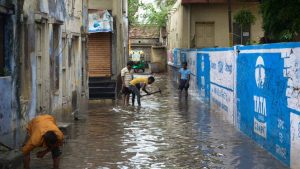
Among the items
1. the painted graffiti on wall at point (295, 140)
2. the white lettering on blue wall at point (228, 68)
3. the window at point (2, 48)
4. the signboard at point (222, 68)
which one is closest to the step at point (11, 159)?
the window at point (2, 48)

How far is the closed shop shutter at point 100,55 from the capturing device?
26.0 meters

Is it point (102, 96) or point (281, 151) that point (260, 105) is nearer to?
point (281, 151)

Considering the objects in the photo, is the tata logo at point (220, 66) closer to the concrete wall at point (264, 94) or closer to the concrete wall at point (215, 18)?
the concrete wall at point (264, 94)

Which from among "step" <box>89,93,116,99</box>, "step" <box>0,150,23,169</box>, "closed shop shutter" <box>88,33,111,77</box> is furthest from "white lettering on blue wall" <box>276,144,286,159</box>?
"closed shop shutter" <box>88,33,111,77</box>

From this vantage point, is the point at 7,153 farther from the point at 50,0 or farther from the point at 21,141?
the point at 50,0

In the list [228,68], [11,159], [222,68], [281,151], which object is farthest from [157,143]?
[222,68]

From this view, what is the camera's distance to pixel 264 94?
10.9m

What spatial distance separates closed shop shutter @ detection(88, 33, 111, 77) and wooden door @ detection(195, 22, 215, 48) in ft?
27.0

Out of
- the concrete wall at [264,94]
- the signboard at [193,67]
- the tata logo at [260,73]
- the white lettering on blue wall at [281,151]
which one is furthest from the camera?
the signboard at [193,67]

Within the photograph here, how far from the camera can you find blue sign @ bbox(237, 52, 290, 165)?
9.46 meters

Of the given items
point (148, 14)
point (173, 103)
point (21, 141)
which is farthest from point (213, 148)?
point (148, 14)

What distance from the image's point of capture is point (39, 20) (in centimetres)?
1239

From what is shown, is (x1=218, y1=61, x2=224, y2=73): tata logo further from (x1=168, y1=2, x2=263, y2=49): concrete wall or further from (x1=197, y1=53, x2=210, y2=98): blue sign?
(x1=168, y1=2, x2=263, y2=49): concrete wall

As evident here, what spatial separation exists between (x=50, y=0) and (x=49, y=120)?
5938mm
